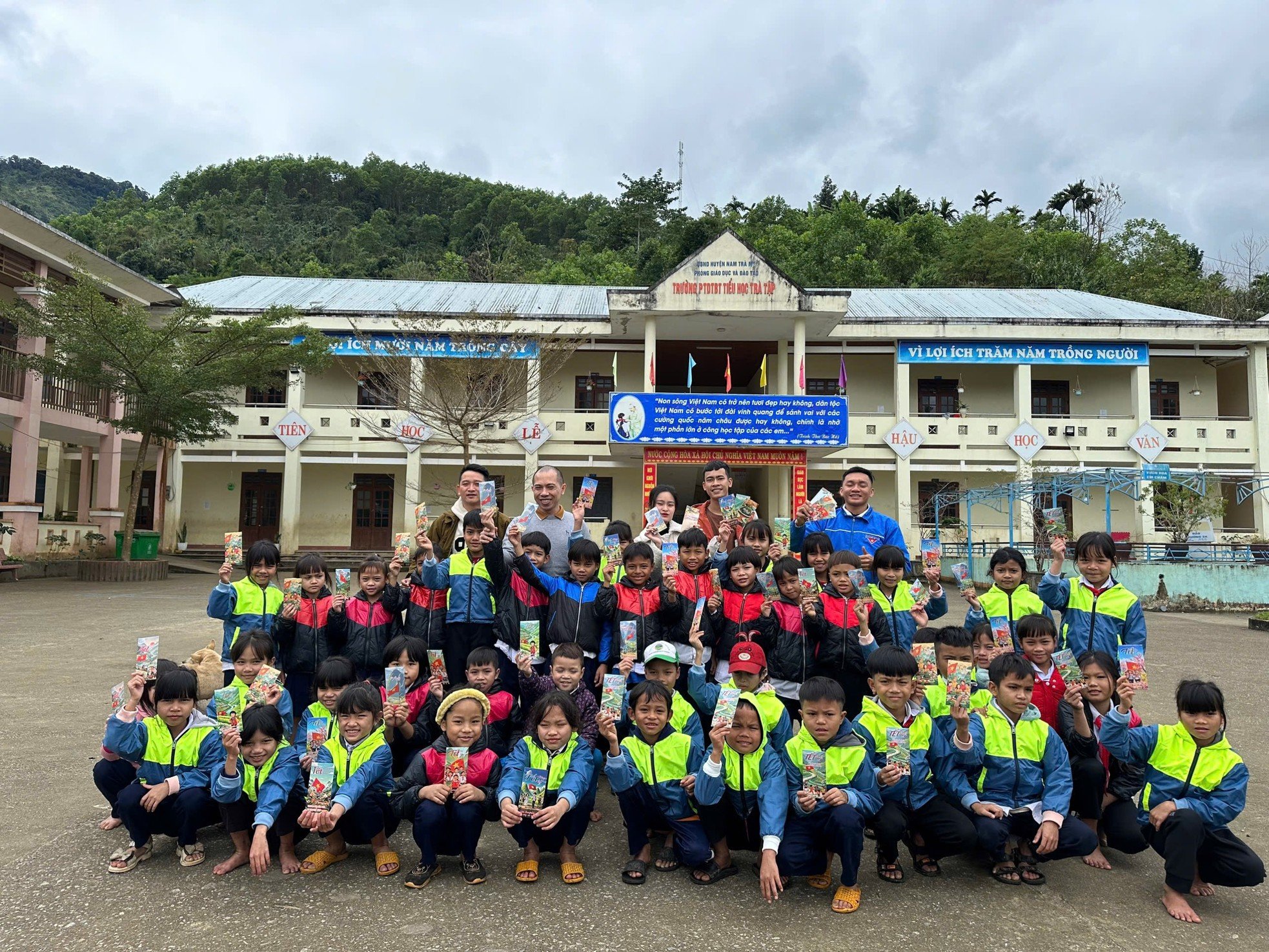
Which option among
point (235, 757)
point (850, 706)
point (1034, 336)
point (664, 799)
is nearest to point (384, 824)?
point (235, 757)

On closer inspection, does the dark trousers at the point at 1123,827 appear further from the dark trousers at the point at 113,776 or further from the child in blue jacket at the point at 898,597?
the dark trousers at the point at 113,776

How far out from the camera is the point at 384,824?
3324mm

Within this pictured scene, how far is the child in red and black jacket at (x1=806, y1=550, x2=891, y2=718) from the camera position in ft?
12.4

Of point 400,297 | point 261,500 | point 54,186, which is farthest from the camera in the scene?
point 54,186

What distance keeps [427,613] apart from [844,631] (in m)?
2.18

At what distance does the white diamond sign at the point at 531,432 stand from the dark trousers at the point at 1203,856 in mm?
16773

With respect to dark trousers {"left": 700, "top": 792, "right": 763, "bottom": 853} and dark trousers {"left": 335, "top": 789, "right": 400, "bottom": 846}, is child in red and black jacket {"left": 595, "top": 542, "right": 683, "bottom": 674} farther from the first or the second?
dark trousers {"left": 335, "top": 789, "right": 400, "bottom": 846}

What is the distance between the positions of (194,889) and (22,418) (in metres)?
15.5

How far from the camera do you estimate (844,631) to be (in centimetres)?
385

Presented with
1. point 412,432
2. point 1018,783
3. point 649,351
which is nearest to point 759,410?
point 649,351

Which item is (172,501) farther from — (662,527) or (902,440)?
(662,527)

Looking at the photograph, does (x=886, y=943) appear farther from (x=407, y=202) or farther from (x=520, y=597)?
(x=407, y=202)

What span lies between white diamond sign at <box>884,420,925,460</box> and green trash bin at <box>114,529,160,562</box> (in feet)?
54.1

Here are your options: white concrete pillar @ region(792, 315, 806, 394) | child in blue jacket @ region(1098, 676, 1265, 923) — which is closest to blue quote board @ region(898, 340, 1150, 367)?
white concrete pillar @ region(792, 315, 806, 394)
